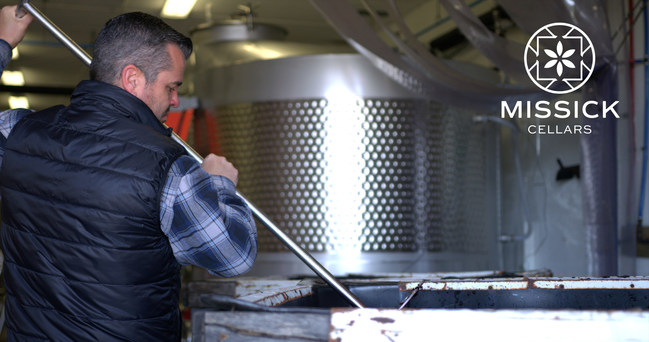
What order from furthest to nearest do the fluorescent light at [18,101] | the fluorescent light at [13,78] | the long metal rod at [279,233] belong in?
1. the fluorescent light at [18,101]
2. the fluorescent light at [13,78]
3. the long metal rod at [279,233]

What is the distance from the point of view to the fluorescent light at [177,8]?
17.3 feet

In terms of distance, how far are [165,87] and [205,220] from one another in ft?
0.92

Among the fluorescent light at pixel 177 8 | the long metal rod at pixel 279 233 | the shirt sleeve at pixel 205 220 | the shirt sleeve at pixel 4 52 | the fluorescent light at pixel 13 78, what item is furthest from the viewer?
the fluorescent light at pixel 13 78

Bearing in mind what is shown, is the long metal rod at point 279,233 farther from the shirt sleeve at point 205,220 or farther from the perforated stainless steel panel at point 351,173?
the perforated stainless steel panel at point 351,173

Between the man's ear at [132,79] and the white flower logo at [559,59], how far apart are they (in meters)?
1.50

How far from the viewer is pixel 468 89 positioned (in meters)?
2.60

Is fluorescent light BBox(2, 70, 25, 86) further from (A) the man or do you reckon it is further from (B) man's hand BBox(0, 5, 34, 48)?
(A) the man

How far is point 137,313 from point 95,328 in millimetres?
61

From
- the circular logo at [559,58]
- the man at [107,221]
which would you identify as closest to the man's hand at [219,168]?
the man at [107,221]

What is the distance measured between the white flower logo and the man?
1.48 meters

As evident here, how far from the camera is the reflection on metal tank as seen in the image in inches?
118

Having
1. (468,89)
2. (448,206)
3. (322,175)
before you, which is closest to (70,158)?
(468,89)

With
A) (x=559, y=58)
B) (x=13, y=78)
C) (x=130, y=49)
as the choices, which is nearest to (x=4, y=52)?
(x=130, y=49)

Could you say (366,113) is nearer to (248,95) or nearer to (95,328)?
(248,95)
